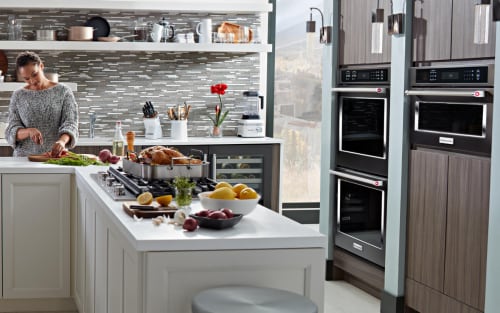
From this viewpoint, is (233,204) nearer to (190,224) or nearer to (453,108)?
(190,224)

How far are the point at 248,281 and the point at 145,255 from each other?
0.38 meters

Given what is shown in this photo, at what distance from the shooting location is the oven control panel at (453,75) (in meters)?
4.12

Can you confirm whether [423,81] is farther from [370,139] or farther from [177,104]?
[177,104]

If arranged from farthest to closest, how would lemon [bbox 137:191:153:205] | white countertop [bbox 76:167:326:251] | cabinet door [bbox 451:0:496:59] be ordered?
cabinet door [bbox 451:0:496:59]
lemon [bbox 137:191:153:205]
white countertop [bbox 76:167:326:251]

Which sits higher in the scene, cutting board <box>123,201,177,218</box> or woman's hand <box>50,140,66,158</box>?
woman's hand <box>50,140,66,158</box>

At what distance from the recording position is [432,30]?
461 centimetres

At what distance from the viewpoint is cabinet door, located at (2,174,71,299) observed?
195 inches


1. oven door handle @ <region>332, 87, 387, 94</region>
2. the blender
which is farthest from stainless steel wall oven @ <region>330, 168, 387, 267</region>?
the blender

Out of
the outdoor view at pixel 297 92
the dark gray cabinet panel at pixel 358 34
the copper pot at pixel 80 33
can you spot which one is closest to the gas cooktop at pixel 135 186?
the dark gray cabinet panel at pixel 358 34

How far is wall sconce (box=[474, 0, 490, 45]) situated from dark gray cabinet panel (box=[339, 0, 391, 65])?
1302mm

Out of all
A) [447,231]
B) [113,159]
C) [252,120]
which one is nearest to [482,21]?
[447,231]

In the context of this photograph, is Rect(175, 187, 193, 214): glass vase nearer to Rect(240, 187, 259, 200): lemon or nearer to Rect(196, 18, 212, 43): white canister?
Rect(240, 187, 259, 200): lemon

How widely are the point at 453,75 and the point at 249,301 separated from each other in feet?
7.18

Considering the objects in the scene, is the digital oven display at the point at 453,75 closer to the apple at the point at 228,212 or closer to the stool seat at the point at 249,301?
the apple at the point at 228,212
